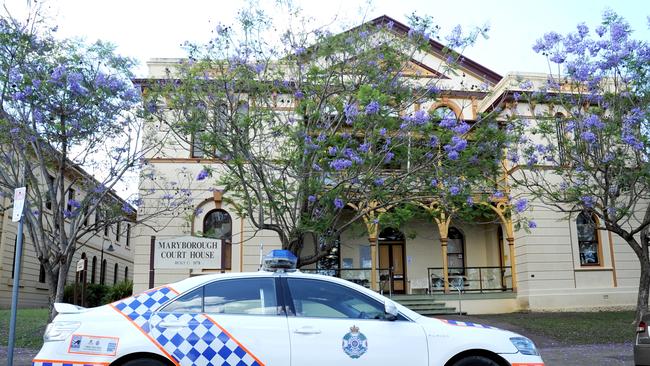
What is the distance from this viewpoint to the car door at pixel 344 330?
5.55 metres

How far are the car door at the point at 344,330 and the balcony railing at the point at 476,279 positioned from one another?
595 inches

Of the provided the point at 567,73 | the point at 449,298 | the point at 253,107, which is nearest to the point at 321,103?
the point at 253,107

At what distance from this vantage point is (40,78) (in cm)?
1271

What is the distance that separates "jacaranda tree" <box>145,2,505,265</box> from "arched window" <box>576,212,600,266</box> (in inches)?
377

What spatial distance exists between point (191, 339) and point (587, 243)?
18.8m

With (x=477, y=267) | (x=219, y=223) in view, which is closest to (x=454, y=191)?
(x=477, y=267)

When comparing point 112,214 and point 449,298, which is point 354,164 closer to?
point 112,214

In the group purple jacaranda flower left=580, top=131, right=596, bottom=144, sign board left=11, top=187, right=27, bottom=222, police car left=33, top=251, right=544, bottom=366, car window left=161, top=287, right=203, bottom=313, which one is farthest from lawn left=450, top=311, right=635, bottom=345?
sign board left=11, top=187, right=27, bottom=222

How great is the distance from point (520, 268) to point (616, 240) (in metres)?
3.57

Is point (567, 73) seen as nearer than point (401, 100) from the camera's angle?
No

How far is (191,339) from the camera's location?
5508 millimetres

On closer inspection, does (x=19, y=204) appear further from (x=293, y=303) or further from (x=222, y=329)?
(x=293, y=303)

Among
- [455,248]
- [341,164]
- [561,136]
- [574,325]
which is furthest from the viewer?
[455,248]

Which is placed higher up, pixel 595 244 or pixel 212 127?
pixel 212 127
